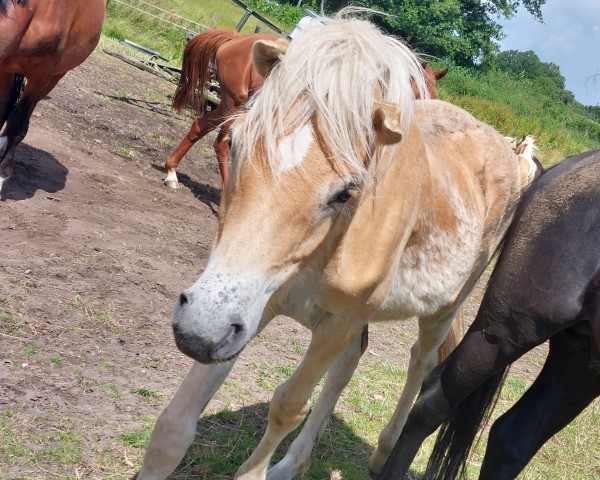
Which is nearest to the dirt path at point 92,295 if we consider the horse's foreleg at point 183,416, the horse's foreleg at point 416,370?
the horse's foreleg at point 183,416

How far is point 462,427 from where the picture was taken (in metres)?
3.24

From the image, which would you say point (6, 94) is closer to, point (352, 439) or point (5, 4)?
point (5, 4)

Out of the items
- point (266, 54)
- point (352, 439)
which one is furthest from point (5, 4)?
point (352, 439)

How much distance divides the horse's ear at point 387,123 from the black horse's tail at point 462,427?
4.22 ft

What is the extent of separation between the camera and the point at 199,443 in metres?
3.65

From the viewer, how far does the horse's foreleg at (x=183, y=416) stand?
2793mm

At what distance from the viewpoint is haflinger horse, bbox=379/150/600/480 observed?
2.58m

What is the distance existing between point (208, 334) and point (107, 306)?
2636 mm

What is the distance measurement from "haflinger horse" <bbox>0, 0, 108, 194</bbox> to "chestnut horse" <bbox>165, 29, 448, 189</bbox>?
186 centimetres

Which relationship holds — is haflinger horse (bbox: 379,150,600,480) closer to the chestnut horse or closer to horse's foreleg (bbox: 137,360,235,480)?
horse's foreleg (bbox: 137,360,235,480)

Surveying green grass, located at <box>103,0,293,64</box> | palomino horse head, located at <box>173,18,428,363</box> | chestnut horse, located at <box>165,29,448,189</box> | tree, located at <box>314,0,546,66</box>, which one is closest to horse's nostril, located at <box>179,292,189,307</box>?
palomino horse head, located at <box>173,18,428,363</box>

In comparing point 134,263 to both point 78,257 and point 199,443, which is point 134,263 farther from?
point 199,443

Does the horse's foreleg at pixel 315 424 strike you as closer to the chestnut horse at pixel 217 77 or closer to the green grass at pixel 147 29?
the chestnut horse at pixel 217 77

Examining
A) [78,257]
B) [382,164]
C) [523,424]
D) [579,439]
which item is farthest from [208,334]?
[579,439]
